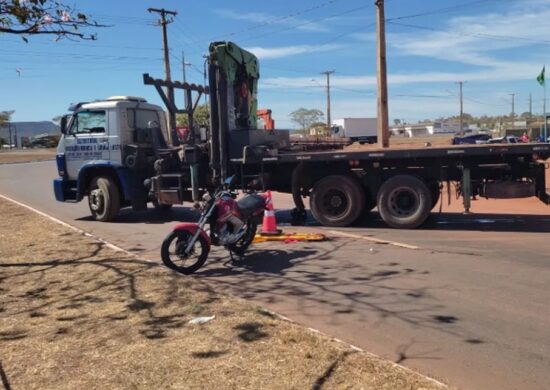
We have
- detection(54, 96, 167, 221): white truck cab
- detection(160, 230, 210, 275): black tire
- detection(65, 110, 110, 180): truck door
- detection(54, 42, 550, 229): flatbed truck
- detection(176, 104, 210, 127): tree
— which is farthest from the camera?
detection(65, 110, 110, 180): truck door

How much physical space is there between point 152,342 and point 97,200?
29.9 feet

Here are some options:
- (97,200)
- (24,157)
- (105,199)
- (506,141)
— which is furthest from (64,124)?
(24,157)

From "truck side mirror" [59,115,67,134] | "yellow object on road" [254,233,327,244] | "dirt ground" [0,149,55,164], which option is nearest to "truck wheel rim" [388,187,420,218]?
"yellow object on road" [254,233,327,244]

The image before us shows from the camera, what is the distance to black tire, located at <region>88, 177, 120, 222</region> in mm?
13070

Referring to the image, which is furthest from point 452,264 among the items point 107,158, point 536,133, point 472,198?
point 536,133

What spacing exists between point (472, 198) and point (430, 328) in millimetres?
6076

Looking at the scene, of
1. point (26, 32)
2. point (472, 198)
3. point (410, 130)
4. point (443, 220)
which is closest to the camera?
point (26, 32)

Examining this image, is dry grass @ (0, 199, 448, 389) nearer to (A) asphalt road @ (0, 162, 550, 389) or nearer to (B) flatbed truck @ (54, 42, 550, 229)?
(A) asphalt road @ (0, 162, 550, 389)

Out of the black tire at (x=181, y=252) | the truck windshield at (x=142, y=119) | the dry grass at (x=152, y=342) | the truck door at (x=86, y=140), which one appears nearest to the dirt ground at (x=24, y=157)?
the truck door at (x=86, y=140)

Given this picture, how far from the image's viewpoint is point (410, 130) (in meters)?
140

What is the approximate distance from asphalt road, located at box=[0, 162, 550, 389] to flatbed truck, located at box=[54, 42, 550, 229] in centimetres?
64

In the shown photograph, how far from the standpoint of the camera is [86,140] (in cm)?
1335

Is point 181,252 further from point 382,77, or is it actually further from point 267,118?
point 382,77

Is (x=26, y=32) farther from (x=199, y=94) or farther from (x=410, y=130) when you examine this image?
(x=410, y=130)
